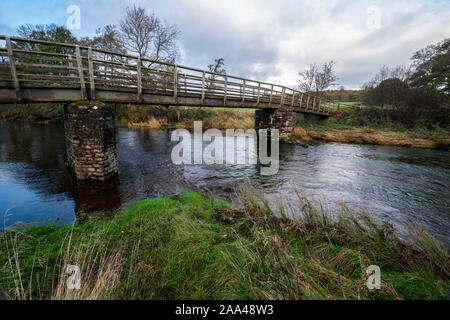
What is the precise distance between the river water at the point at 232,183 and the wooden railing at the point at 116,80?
3210mm

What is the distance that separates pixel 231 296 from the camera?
2025mm

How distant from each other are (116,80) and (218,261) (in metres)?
7.88

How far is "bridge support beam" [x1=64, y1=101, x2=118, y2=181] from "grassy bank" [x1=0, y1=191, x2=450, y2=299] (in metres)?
3.06

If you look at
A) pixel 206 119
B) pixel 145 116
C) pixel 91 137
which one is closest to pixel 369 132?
pixel 206 119

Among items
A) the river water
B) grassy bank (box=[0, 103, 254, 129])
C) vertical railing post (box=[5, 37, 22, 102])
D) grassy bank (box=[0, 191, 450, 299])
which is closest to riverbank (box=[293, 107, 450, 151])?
the river water

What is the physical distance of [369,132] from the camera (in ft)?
58.3

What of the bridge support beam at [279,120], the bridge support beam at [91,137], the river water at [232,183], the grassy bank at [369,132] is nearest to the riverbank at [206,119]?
the grassy bank at [369,132]

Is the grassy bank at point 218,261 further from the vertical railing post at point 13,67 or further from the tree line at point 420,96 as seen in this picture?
the tree line at point 420,96

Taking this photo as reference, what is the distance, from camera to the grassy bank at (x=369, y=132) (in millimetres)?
14734

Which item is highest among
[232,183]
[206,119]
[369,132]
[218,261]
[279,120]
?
[206,119]

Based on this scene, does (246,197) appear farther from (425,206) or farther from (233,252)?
(425,206)

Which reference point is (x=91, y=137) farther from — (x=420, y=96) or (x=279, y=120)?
(x=420, y=96)

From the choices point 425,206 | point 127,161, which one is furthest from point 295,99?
point 127,161
